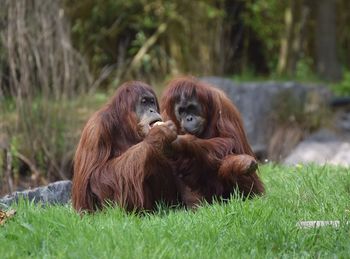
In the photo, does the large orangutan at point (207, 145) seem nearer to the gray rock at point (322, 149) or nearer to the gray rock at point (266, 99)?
the gray rock at point (322, 149)

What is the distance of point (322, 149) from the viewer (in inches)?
416

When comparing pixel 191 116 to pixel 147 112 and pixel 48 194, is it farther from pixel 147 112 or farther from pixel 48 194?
pixel 48 194

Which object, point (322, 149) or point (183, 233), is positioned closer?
point (183, 233)

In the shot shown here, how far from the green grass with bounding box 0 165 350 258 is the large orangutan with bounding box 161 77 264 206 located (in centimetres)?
44

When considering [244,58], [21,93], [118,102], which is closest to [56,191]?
[118,102]

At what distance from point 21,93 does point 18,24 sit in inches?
28.7

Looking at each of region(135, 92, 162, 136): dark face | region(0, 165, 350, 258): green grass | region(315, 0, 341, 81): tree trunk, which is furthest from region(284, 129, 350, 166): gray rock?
region(0, 165, 350, 258): green grass

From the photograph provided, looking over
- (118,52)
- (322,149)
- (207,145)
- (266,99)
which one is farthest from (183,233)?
(118,52)

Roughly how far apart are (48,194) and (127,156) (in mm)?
1055

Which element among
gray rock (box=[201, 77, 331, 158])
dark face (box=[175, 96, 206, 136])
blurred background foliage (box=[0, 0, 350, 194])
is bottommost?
gray rock (box=[201, 77, 331, 158])

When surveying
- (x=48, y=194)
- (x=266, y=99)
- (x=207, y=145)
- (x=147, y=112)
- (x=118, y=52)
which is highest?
(x=147, y=112)

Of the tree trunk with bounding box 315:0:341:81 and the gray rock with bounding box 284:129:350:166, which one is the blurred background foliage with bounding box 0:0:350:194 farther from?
the gray rock with bounding box 284:129:350:166

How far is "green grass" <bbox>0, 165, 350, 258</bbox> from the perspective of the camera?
4.01 m

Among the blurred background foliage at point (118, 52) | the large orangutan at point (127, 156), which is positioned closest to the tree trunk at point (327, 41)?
the blurred background foliage at point (118, 52)
